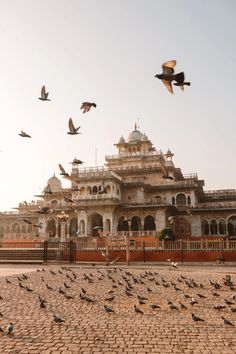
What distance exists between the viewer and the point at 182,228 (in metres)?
46.0

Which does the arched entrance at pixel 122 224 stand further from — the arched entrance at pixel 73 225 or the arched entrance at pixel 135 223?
the arched entrance at pixel 73 225

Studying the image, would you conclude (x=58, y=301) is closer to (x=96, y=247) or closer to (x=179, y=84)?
(x=179, y=84)

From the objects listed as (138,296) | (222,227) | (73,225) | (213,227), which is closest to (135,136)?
(73,225)

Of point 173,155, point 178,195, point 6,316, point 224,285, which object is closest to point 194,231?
point 178,195

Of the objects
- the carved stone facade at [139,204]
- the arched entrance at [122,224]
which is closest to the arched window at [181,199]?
the carved stone facade at [139,204]

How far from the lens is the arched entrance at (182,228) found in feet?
150

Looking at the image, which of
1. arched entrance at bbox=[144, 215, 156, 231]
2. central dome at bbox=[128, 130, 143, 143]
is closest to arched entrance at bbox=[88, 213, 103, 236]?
arched entrance at bbox=[144, 215, 156, 231]

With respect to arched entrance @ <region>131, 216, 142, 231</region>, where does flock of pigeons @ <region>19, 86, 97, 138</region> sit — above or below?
above

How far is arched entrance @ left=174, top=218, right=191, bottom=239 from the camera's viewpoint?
45625 millimetres

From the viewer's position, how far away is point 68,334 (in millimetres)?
6473

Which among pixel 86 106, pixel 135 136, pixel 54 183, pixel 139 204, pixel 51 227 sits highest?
pixel 135 136

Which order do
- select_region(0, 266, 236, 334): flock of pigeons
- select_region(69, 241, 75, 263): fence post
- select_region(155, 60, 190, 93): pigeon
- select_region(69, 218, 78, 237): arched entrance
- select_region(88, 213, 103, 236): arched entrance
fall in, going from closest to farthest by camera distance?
select_region(155, 60, 190, 93): pigeon < select_region(0, 266, 236, 334): flock of pigeons < select_region(69, 241, 75, 263): fence post < select_region(88, 213, 103, 236): arched entrance < select_region(69, 218, 78, 237): arched entrance

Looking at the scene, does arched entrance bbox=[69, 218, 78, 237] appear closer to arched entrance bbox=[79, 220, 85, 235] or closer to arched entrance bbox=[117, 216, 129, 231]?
arched entrance bbox=[79, 220, 85, 235]

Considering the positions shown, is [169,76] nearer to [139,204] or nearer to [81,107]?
[81,107]
